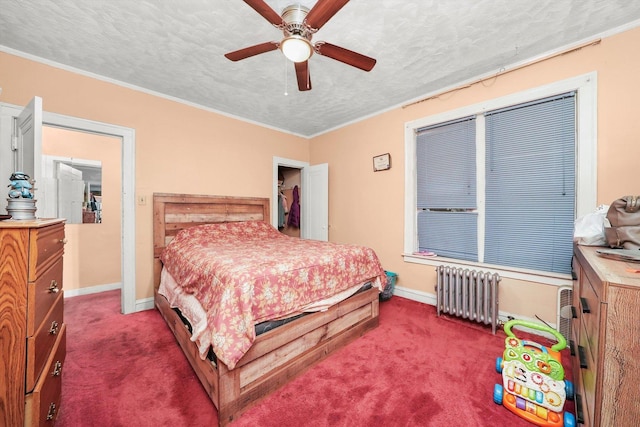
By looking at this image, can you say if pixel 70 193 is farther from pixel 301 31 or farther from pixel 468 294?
pixel 468 294

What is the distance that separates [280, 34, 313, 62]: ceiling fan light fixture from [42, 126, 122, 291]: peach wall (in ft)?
11.7

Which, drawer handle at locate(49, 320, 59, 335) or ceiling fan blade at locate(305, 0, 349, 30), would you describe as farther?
ceiling fan blade at locate(305, 0, 349, 30)

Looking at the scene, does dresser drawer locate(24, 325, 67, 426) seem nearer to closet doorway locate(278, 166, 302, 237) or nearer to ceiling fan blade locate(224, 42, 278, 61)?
ceiling fan blade locate(224, 42, 278, 61)

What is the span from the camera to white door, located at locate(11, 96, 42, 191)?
5.41 feet

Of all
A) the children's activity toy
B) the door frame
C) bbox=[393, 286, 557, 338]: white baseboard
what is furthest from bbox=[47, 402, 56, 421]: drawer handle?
bbox=[393, 286, 557, 338]: white baseboard

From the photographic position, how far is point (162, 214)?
3123mm

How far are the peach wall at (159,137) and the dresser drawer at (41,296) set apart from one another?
1892 millimetres

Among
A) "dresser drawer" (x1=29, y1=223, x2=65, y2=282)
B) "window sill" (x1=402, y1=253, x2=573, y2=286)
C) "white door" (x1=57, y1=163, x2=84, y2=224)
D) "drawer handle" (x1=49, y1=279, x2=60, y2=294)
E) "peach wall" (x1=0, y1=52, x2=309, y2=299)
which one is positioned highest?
"peach wall" (x1=0, y1=52, x2=309, y2=299)

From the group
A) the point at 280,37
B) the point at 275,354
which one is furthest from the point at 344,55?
the point at 275,354

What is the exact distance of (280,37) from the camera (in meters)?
2.15

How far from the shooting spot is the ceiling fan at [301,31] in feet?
4.61

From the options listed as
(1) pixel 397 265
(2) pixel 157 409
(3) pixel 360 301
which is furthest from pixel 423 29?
(2) pixel 157 409

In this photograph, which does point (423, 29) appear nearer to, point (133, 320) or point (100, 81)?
point (100, 81)

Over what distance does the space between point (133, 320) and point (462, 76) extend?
4.61 metres
